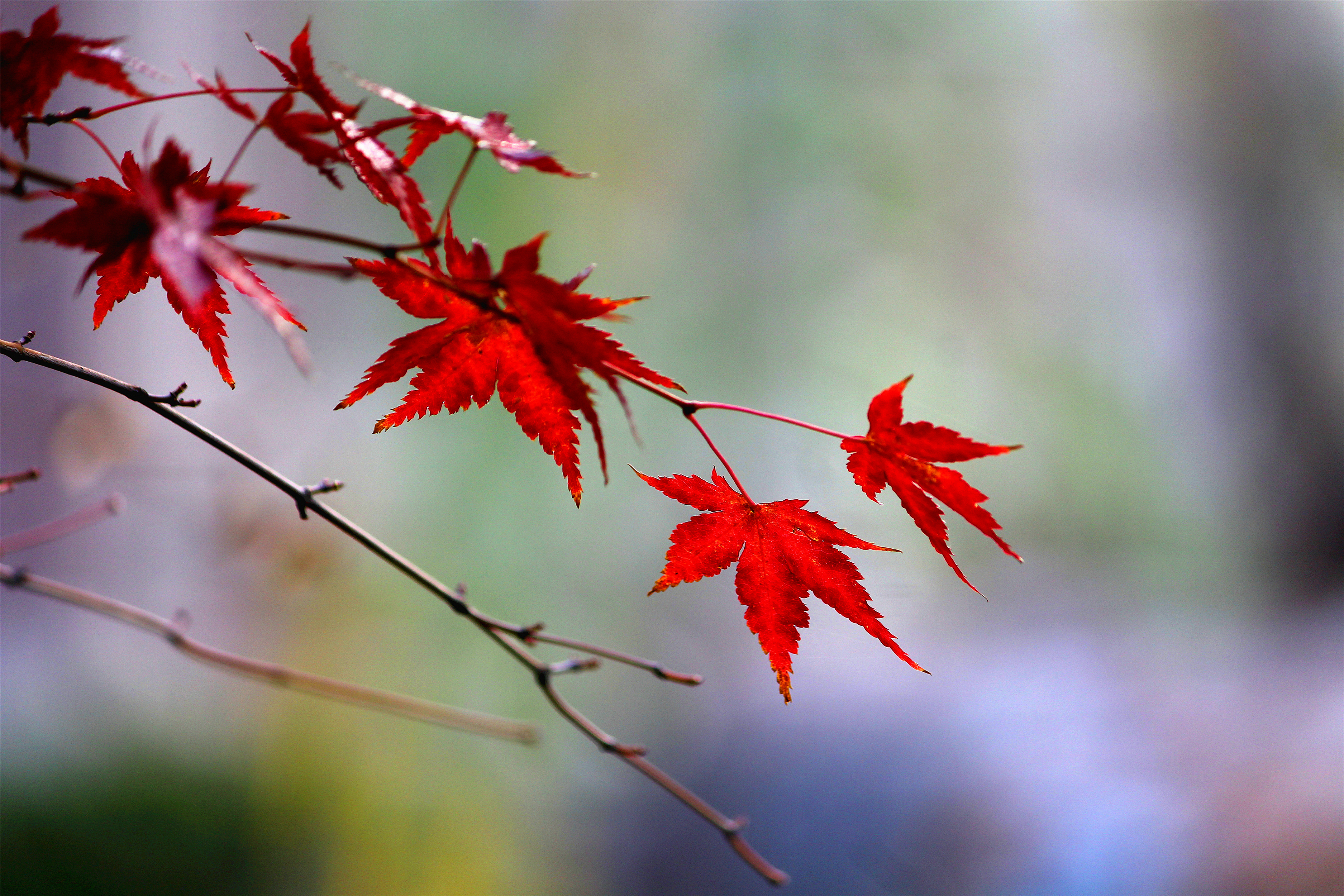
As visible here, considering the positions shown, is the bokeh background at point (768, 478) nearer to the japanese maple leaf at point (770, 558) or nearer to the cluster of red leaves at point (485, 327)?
the cluster of red leaves at point (485, 327)

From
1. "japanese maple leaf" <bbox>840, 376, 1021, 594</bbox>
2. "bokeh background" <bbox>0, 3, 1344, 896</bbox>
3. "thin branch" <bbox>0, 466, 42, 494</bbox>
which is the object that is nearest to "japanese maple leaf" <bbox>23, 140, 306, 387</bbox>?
"thin branch" <bbox>0, 466, 42, 494</bbox>

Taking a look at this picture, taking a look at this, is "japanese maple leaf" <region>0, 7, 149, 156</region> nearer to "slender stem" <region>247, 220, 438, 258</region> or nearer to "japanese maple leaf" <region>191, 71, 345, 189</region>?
"japanese maple leaf" <region>191, 71, 345, 189</region>

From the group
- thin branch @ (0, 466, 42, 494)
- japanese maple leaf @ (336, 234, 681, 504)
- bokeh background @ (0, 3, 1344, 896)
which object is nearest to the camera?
japanese maple leaf @ (336, 234, 681, 504)

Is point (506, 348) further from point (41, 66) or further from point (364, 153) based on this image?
point (41, 66)

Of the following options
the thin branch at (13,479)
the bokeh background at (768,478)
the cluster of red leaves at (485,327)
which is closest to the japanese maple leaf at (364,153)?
the cluster of red leaves at (485,327)

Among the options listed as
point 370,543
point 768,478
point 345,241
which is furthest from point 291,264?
point 768,478

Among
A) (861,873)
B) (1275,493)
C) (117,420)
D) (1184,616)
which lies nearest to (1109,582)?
(1184,616)

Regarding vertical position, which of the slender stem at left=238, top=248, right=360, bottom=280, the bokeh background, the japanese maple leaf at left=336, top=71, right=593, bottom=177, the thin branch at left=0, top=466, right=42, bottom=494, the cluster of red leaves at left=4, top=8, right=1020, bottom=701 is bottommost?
the slender stem at left=238, top=248, right=360, bottom=280

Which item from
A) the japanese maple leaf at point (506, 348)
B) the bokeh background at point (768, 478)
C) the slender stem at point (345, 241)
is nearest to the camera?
the slender stem at point (345, 241)
